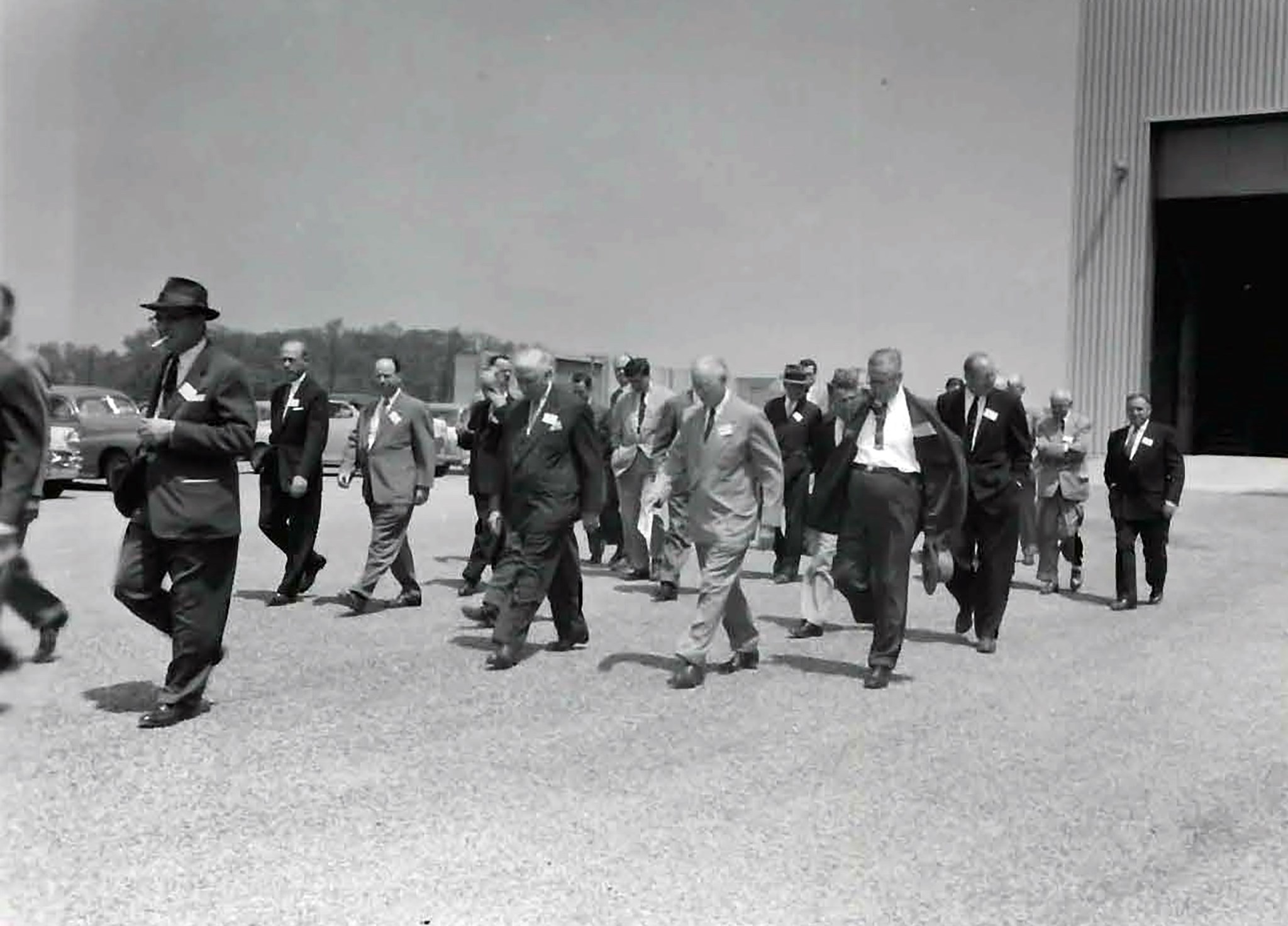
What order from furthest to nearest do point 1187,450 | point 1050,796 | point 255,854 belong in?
1. point 1187,450
2. point 1050,796
3. point 255,854

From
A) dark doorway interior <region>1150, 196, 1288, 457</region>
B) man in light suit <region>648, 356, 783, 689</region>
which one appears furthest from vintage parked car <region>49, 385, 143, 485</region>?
dark doorway interior <region>1150, 196, 1288, 457</region>

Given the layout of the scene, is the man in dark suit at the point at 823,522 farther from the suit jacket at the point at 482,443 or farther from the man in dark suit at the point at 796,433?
the suit jacket at the point at 482,443

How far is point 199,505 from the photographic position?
21.9ft

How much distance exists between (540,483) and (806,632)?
2.46 meters

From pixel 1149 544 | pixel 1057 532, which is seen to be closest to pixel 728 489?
pixel 1149 544

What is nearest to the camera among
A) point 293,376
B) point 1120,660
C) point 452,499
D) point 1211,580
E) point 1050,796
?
point 1050,796

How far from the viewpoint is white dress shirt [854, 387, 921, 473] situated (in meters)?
8.48

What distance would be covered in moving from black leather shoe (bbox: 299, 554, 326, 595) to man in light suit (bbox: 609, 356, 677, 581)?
2.97 m

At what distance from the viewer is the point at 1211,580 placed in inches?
561

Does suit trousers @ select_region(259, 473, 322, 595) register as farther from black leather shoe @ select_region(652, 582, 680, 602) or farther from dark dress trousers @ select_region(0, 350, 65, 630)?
dark dress trousers @ select_region(0, 350, 65, 630)

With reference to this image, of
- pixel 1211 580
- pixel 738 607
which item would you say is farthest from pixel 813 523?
pixel 1211 580

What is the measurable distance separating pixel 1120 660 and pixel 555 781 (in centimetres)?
480

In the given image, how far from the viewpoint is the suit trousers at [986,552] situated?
9.70 m

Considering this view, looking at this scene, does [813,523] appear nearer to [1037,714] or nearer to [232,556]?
[1037,714]
